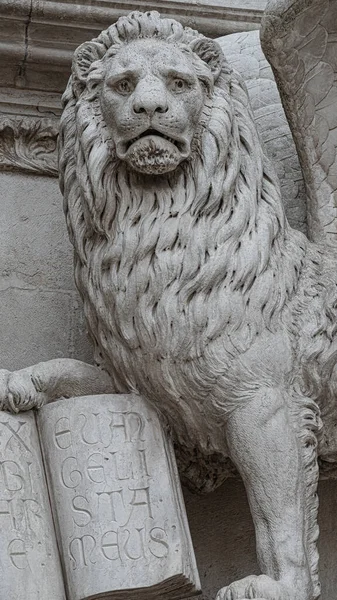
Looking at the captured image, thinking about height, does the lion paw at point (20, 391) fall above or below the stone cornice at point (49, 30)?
below

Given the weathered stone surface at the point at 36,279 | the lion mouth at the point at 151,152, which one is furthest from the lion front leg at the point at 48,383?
the lion mouth at the point at 151,152

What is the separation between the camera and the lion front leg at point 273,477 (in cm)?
507

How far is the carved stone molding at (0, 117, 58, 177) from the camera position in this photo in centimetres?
590

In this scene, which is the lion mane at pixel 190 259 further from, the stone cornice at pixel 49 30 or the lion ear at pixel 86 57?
the stone cornice at pixel 49 30

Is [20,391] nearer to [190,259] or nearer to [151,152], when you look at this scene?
[190,259]

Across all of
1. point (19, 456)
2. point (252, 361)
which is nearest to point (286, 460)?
point (252, 361)

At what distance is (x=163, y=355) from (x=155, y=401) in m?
0.15

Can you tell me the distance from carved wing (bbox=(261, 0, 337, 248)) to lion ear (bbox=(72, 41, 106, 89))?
39cm

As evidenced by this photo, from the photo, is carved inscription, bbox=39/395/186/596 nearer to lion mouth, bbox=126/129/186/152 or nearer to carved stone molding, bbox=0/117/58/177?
lion mouth, bbox=126/129/186/152

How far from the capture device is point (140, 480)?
5207 mm

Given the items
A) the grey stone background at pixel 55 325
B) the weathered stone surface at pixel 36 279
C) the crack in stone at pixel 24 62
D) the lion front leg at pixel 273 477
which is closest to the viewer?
the lion front leg at pixel 273 477

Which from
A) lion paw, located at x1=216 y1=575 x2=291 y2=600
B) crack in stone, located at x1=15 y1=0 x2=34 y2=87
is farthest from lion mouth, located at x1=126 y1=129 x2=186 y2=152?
lion paw, located at x1=216 y1=575 x2=291 y2=600

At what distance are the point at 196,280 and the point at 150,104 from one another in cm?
41

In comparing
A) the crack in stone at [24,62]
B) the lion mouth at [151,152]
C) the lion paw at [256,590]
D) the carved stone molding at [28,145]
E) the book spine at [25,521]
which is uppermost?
the crack in stone at [24,62]
